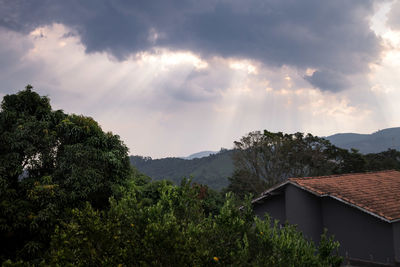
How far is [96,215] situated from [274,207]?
57.7ft

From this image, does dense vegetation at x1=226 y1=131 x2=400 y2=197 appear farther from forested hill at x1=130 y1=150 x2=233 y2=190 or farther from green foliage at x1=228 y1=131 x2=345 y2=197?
forested hill at x1=130 y1=150 x2=233 y2=190

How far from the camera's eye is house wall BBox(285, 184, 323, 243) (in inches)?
738

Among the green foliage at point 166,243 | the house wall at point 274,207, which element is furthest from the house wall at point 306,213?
the green foliage at point 166,243

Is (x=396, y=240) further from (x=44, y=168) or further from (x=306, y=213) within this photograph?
(x=44, y=168)

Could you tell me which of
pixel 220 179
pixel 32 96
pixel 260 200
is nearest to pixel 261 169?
pixel 260 200

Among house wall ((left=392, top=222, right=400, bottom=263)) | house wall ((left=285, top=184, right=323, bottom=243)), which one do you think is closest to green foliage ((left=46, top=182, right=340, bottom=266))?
house wall ((left=392, top=222, right=400, bottom=263))

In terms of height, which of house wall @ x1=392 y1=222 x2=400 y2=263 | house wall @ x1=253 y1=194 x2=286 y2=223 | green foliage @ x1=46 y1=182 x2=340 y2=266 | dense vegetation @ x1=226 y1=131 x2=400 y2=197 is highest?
dense vegetation @ x1=226 y1=131 x2=400 y2=197

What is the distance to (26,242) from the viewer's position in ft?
49.3

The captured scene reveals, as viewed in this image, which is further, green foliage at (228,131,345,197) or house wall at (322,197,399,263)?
green foliage at (228,131,345,197)

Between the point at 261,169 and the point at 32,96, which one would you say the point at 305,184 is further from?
the point at 261,169

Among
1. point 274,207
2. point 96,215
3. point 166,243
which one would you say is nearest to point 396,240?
point 274,207

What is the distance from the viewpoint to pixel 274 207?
21.5m

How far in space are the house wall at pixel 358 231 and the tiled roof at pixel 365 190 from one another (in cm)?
60

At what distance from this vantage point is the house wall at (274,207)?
21055mm
